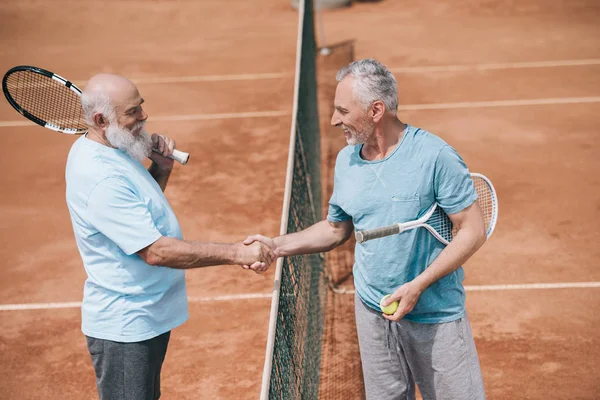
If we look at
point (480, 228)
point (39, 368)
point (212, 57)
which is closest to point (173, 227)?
point (480, 228)

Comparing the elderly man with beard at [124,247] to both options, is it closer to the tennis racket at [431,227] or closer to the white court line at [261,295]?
the tennis racket at [431,227]

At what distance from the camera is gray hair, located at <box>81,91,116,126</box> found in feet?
12.2

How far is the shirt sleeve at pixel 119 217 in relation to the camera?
3592mm

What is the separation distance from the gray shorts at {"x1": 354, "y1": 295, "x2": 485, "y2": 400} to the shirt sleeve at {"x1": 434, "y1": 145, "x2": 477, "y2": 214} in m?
0.62

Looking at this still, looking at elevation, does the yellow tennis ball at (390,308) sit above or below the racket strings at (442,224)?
below

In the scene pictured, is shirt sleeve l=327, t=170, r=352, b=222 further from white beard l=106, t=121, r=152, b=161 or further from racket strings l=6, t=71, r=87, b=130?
racket strings l=6, t=71, r=87, b=130

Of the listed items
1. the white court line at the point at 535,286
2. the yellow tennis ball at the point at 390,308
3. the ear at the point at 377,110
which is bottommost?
the white court line at the point at 535,286

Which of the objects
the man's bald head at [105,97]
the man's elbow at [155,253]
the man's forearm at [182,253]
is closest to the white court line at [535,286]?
the man's forearm at [182,253]

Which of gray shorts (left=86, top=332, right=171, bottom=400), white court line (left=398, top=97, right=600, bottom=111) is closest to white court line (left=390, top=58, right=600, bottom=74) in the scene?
white court line (left=398, top=97, right=600, bottom=111)

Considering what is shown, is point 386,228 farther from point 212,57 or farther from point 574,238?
point 212,57

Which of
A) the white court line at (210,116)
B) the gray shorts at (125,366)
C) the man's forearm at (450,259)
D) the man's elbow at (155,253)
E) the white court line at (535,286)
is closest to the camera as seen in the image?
the man's forearm at (450,259)

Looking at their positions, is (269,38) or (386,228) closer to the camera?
(386,228)

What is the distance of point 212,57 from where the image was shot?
14.9m

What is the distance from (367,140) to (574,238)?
454cm
